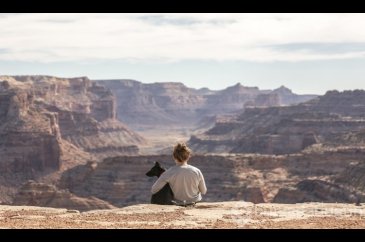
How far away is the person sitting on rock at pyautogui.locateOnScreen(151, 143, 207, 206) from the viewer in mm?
14453

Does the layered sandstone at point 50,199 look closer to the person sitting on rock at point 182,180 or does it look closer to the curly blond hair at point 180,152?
the person sitting on rock at point 182,180

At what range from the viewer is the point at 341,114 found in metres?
148

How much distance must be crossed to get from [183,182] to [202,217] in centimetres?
160

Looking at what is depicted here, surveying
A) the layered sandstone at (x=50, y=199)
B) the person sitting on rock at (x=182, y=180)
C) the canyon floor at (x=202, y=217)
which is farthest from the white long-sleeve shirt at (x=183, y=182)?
the layered sandstone at (x=50, y=199)

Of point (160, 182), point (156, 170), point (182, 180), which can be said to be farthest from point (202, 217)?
point (156, 170)

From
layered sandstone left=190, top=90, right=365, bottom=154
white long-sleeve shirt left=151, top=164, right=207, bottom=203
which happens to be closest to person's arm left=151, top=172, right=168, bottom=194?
white long-sleeve shirt left=151, top=164, right=207, bottom=203

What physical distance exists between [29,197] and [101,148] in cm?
9615

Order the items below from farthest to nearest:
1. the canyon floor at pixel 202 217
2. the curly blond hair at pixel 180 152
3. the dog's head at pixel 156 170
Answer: the dog's head at pixel 156 170, the curly blond hair at pixel 180 152, the canyon floor at pixel 202 217

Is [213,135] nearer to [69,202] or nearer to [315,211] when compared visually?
[69,202]

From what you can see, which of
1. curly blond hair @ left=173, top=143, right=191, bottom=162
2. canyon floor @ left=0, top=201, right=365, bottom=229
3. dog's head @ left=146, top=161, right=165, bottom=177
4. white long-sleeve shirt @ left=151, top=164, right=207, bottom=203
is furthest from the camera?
dog's head @ left=146, top=161, right=165, bottom=177

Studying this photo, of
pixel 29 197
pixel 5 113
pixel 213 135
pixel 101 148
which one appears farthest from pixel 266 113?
pixel 29 197

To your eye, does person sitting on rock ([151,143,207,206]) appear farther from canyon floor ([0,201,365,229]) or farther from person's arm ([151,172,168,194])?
canyon floor ([0,201,365,229])

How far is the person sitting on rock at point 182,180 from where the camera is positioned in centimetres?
1445

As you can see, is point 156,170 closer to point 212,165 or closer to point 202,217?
point 202,217
